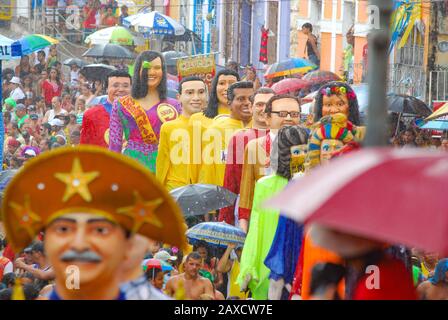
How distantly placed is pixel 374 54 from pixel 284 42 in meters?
38.9

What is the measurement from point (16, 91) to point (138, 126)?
44.0 ft

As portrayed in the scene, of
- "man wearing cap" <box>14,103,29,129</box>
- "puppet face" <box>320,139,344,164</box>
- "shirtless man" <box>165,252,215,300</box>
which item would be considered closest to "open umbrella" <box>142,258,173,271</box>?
"shirtless man" <box>165,252,215,300</box>

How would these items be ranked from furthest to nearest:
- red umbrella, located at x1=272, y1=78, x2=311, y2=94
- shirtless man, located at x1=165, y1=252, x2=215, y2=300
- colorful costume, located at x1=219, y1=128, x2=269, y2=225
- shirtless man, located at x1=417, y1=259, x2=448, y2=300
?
1. red umbrella, located at x1=272, y1=78, x2=311, y2=94
2. colorful costume, located at x1=219, y1=128, x2=269, y2=225
3. shirtless man, located at x1=165, y1=252, x2=215, y2=300
4. shirtless man, located at x1=417, y1=259, x2=448, y2=300

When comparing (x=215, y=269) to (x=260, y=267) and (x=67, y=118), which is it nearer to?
(x=260, y=267)

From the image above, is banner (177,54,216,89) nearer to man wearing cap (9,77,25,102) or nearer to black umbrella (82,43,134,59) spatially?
man wearing cap (9,77,25,102)

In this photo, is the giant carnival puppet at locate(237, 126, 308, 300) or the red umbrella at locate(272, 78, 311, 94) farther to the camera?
the red umbrella at locate(272, 78, 311, 94)

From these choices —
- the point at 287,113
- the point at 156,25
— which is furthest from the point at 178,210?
the point at 156,25

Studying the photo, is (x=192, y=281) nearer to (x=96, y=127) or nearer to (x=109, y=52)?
(x=96, y=127)

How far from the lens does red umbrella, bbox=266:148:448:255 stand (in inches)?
196

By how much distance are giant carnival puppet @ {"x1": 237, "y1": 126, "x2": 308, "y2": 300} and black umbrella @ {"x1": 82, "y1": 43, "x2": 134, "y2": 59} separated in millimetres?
19570

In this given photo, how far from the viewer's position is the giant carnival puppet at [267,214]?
36.8ft

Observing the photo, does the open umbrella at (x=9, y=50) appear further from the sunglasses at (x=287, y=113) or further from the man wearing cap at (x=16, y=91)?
the man wearing cap at (x=16, y=91)

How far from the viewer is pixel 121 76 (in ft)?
55.8

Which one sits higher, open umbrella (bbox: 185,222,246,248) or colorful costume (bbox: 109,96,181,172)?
colorful costume (bbox: 109,96,181,172)
